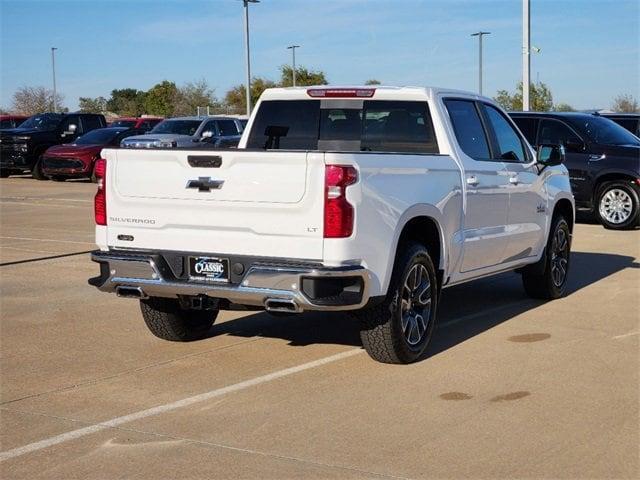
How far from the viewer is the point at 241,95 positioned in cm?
7631

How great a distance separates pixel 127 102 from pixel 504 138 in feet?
278

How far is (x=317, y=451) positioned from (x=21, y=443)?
5.27ft

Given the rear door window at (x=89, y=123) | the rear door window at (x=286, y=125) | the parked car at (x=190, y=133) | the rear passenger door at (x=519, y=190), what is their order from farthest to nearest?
the rear door window at (x=89, y=123)
the parked car at (x=190, y=133)
the rear passenger door at (x=519, y=190)
the rear door window at (x=286, y=125)

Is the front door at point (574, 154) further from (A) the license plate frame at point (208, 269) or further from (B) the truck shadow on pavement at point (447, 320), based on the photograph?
(A) the license plate frame at point (208, 269)

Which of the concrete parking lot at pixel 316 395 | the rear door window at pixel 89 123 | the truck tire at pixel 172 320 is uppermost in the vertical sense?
the rear door window at pixel 89 123

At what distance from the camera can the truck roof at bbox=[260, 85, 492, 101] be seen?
818 centimetres

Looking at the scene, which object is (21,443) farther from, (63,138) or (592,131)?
(63,138)

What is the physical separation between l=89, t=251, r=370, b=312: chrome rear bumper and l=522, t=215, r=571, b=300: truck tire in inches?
147

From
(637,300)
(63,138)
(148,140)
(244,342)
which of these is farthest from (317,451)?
(63,138)

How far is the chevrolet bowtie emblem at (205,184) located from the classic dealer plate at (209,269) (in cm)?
47

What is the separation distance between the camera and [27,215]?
61.9 feet

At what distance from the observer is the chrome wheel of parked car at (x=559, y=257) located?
10.0 meters

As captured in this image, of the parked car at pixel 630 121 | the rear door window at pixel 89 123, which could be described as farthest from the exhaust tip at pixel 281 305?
the rear door window at pixel 89 123

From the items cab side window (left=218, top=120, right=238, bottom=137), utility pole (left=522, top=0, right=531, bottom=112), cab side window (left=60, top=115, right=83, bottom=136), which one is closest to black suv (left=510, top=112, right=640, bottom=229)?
utility pole (left=522, top=0, right=531, bottom=112)
